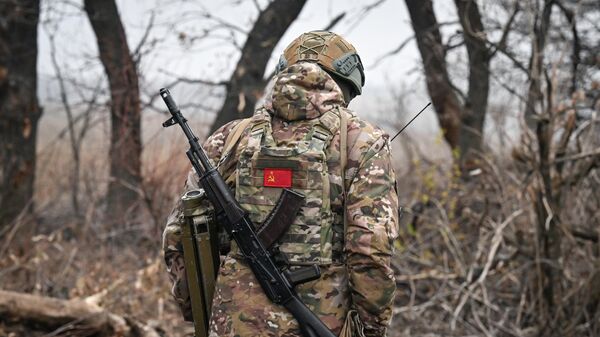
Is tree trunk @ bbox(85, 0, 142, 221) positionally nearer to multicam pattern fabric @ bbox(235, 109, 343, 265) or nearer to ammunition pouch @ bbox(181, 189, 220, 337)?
ammunition pouch @ bbox(181, 189, 220, 337)

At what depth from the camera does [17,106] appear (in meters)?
8.46

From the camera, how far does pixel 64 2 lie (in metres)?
9.46

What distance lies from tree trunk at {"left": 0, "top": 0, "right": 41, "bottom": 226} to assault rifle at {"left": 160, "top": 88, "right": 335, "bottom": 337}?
6505 mm

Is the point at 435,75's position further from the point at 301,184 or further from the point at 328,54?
the point at 301,184

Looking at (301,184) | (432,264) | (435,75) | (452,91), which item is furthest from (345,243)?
(452,91)

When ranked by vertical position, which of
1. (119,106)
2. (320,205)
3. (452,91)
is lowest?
(320,205)

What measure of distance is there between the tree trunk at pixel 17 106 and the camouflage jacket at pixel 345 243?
658 centimetres

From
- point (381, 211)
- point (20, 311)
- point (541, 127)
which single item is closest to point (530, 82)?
point (541, 127)

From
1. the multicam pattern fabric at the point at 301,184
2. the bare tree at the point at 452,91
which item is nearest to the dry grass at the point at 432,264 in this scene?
the bare tree at the point at 452,91

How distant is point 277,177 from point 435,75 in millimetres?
7527

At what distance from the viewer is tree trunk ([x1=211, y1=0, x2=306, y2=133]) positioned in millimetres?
9039

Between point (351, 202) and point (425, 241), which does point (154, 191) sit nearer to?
point (425, 241)

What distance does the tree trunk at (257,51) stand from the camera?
9.04 meters

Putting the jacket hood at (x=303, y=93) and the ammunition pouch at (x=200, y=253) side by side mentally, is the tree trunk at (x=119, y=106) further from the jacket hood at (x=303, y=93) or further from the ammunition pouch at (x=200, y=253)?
the jacket hood at (x=303, y=93)
